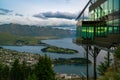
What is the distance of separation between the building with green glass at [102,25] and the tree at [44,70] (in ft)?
80.1

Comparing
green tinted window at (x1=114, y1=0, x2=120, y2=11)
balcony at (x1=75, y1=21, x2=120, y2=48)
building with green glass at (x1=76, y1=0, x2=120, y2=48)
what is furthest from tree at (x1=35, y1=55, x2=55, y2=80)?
green tinted window at (x1=114, y1=0, x2=120, y2=11)

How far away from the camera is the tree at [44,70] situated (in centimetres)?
7675

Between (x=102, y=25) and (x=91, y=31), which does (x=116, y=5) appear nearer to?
(x=102, y=25)

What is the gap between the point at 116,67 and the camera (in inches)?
872

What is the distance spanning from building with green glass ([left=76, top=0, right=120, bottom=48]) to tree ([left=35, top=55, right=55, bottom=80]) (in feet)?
80.1

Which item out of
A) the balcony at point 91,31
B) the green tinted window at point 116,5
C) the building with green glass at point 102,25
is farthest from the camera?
the balcony at point 91,31

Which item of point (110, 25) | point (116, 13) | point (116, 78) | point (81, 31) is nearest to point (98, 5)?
point (81, 31)

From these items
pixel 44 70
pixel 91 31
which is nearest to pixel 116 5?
pixel 91 31

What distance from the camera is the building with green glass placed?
38503mm

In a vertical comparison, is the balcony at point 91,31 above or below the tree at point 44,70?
above

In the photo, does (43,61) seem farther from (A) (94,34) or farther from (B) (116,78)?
(B) (116,78)

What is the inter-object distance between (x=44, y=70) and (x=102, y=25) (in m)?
33.6

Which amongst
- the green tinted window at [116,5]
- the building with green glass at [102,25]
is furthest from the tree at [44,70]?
the green tinted window at [116,5]

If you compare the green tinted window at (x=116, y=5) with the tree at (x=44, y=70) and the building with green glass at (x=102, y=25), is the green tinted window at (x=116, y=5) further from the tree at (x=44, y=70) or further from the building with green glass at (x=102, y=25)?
the tree at (x=44, y=70)
